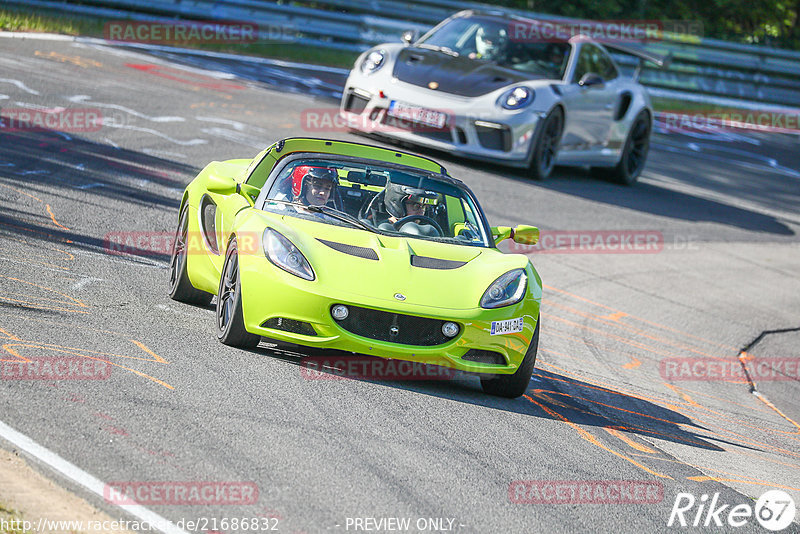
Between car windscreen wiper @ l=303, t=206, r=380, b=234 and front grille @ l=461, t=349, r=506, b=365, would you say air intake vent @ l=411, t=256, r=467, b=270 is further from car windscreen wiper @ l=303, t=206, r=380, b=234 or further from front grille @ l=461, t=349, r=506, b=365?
front grille @ l=461, t=349, r=506, b=365

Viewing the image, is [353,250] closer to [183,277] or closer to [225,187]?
[225,187]

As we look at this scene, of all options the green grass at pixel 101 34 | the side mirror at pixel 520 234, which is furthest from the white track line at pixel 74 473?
the green grass at pixel 101 34

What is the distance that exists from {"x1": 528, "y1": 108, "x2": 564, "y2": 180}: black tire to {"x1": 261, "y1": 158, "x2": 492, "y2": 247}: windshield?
639cm

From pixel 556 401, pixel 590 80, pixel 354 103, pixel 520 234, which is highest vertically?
pixel 590 80

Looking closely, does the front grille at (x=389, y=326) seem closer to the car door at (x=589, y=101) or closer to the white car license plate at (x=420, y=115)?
the white car license plate at (x=420, y=115)

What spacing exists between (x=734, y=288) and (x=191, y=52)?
Answer: 33.1 ft

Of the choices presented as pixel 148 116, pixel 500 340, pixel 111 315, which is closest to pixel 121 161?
pixel 148 116

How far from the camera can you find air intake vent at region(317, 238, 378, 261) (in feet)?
21.5

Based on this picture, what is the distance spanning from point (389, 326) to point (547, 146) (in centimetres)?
844

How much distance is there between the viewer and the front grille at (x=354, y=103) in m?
13.8

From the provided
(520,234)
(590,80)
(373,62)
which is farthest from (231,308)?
(590,80)

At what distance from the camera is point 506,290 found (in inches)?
261

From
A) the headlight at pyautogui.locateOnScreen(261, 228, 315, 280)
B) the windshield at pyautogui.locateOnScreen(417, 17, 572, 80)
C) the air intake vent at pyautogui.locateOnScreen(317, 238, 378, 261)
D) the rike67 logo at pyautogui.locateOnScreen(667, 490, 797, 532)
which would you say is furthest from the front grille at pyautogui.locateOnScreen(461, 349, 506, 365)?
the windshield at pyautogui.locateOnScreen(417, 17, 572, 80)

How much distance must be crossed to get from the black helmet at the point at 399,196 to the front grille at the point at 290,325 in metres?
1.45
